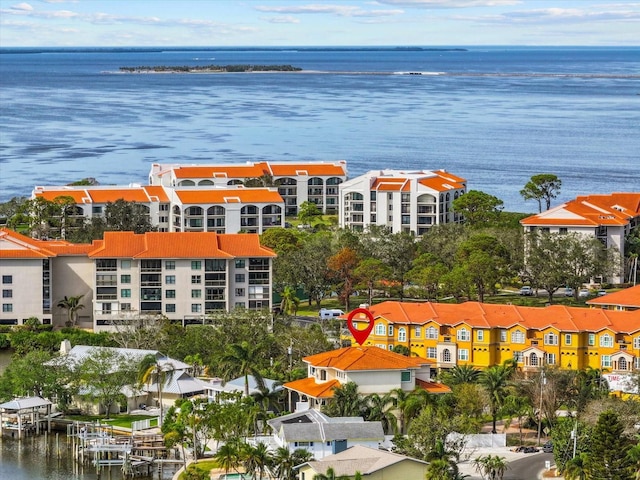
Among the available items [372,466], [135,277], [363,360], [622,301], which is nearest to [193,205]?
[135,277]

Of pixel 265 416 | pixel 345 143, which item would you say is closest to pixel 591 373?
pixel 265 416

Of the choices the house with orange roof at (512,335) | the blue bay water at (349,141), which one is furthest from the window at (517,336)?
the blue bay water at (349,141)

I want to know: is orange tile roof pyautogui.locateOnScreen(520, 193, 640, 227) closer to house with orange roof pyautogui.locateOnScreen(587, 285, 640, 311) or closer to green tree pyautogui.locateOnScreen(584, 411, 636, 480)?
house with orange roof pyautogui.locateOnScreen(587, 285, 640, 311)

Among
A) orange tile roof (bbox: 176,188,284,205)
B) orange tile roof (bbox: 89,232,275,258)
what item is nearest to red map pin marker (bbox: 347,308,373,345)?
orange tile roof (bbox: 89,232,275,258)

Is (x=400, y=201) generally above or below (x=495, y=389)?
above

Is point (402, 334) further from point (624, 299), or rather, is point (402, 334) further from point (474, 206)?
point (474, 206)
